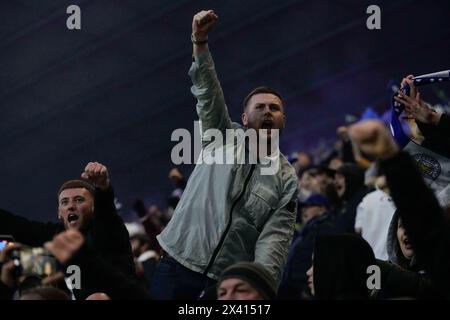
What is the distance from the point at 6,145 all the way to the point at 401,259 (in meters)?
12.9

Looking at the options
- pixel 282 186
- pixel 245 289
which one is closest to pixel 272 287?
pixel 245 289

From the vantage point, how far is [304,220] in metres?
10.3

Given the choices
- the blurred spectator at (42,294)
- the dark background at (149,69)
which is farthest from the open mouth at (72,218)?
the dark background at (149,69)

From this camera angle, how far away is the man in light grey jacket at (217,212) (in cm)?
623

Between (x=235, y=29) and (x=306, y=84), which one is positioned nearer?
(x=235, y=29)

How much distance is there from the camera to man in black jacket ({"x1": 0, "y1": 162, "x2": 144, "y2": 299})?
604 cm

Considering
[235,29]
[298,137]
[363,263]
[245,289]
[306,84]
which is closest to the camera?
[245,289]

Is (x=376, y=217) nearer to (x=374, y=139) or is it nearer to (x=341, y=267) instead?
(x=341, y=267)

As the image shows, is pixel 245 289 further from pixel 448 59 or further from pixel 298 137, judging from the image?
pixel 298 137

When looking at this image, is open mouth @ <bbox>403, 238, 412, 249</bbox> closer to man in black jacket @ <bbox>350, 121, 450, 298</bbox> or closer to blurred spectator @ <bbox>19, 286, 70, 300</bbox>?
man in black jacket @ <bbox>350, 121, 450, 298</bbox>

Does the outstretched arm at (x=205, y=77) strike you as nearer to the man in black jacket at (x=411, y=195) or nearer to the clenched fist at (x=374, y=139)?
the man in black jacket at (x=411, y=195)

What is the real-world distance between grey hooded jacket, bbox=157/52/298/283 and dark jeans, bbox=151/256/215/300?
0.15ft

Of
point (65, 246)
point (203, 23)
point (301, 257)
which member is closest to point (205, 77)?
point (203, 23)

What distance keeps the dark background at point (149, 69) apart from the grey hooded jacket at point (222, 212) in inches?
324
